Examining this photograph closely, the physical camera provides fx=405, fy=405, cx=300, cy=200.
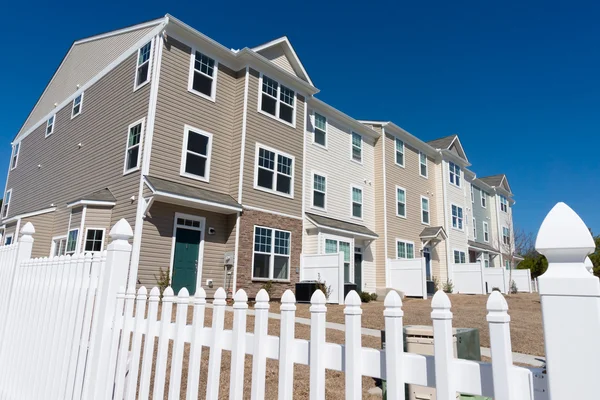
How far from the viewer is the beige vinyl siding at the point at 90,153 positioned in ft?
42.7

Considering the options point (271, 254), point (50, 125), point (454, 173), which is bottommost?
point (271, 254)

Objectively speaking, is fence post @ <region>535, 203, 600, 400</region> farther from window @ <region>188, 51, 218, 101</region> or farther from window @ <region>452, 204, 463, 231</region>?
window @ <region>452, 204, 463, 231</region>

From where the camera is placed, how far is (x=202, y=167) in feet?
44.0

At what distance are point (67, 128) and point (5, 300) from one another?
14.2m

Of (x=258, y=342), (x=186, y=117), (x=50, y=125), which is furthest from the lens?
(x=50, y=125)

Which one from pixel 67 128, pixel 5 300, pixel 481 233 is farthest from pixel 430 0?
pixel 481 233

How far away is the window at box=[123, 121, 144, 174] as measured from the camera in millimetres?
12547

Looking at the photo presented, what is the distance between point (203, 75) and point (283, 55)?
166 inches

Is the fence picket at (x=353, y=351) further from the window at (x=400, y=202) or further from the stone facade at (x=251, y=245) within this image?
the window at (x=400, y=202)

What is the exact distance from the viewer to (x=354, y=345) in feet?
5.98

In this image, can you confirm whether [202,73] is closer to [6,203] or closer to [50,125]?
[50,125]

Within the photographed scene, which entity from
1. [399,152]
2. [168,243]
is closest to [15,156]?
[168,243]

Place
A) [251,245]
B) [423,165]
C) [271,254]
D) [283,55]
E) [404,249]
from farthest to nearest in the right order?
1. [423,165]
2. [404,249]
3. [283,55]
4. [271,254]
5. [251,245]

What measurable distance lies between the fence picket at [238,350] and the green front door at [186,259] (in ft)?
34.2
